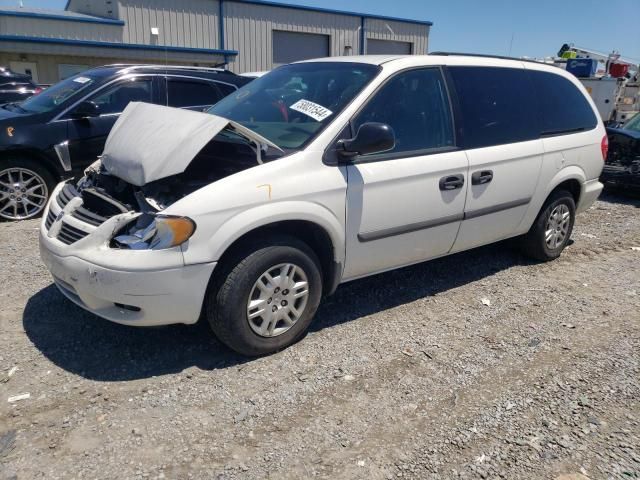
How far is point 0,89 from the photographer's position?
388 inches

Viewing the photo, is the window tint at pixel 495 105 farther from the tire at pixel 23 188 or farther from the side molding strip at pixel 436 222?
the tire at pixel 23 188

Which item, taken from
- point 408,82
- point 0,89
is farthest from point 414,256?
point 0,89

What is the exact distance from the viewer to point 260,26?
23.1 m

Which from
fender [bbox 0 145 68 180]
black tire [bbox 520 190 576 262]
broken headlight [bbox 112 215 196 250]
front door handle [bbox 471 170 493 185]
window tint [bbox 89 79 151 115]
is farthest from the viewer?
window tint [bbox 89 79 151 115]

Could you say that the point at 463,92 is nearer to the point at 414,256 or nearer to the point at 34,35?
the point at 414,256

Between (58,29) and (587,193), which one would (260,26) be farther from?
(587,193)

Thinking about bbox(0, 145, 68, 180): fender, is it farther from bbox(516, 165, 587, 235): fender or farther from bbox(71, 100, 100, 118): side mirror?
bbox(516, 165, 587, 235): fender

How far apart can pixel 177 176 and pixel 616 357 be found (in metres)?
3.22

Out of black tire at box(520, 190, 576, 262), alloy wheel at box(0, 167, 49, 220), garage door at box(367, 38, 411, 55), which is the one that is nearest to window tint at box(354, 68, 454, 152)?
black tire at box(520, 190, 576, 262)

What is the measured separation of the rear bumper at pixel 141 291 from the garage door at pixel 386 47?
1024 inches

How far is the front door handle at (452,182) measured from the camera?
155 inches

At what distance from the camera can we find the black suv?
5.92 meters

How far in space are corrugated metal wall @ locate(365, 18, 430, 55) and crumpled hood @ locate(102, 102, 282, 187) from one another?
81.7ft

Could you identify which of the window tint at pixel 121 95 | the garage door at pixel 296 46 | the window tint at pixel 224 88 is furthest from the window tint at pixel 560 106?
the garage door at pixel 296 46
